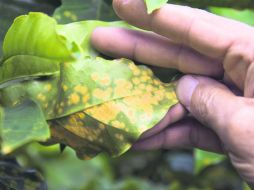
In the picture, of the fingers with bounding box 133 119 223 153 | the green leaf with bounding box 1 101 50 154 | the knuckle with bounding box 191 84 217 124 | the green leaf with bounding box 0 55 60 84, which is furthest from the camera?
the fingers with bounding box 133 119 223 153

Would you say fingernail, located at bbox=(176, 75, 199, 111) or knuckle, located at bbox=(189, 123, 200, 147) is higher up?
fingernail, located at bbox=(176, 75, 199, 111)

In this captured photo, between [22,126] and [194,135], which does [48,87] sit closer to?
[22,126]

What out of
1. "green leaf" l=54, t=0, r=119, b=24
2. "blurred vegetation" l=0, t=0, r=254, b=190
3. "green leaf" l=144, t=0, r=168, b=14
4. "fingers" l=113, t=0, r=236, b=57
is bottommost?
"blurred vegetation" l=0, t=0, r=254, b=190

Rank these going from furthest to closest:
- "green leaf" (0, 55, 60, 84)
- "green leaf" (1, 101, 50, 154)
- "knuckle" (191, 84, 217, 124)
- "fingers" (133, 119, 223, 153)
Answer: "fingers" (133, 119, 223, 153) → "knuckle" (191, 84, 217, 124) → "green leaf" (0, 55, 60, 84) → "green leaf" (1, 101, 50, 154)

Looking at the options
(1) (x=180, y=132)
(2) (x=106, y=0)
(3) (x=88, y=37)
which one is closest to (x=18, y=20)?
(3) (x=88, y=37)

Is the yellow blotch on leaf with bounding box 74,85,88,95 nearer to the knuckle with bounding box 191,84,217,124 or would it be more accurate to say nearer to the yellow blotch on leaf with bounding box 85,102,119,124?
the yellow blotch on leaf with bounding box 85,102,119,124

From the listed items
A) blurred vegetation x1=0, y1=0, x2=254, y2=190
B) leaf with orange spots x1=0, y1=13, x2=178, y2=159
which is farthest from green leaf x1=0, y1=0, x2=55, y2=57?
leaf with orange spots x1=0, y1=13, x2=178, y2=159

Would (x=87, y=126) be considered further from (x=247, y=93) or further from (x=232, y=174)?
(x=232, y=174)

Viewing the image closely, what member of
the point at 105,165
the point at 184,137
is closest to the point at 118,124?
the point at 184,137
